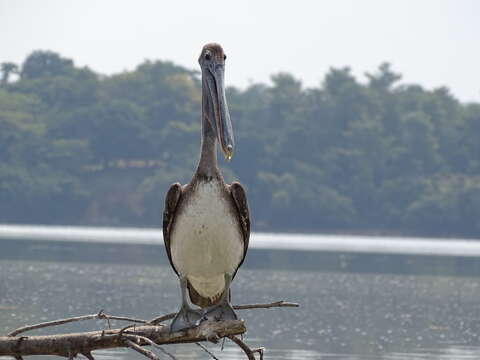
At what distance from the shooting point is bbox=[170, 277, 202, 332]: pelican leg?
26.2 feet

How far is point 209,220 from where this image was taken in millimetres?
7973

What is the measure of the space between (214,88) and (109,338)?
5.67 ft

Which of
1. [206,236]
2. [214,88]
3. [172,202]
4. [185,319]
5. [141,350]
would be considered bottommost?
[141,350]

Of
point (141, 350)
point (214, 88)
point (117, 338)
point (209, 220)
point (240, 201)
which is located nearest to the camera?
point (141, 350)

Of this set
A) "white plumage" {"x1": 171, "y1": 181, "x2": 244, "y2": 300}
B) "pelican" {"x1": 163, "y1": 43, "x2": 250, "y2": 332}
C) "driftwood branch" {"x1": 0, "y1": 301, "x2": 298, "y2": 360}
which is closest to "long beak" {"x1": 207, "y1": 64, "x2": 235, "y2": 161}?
"pelican" {"x1": 163, "y1": 43, "x2": 250, "y2": 332}

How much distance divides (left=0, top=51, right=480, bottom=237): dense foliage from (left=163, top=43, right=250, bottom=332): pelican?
70.9m

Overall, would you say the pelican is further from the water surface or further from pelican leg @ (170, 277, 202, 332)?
the water surface

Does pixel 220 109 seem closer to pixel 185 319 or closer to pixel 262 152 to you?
pixel 185 319

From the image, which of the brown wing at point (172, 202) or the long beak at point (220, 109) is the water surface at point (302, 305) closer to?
the brown wing at point (172, 202)

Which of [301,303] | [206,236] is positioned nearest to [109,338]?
[206,236]

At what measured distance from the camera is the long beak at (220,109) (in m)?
8.01

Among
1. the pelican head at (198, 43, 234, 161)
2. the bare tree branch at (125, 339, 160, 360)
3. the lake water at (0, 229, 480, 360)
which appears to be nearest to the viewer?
the bare tree branch at (125, 339, 160, 360)

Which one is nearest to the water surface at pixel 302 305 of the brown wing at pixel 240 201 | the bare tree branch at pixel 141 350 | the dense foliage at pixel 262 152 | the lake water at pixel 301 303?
the lake water at pixel 301 303

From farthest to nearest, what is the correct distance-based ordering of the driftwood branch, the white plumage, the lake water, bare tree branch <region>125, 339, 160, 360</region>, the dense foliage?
the dense foliage → the lake water → the white plumage → the driftwood branch → bare tree branch <region>125, 339, 160, 360</region>
